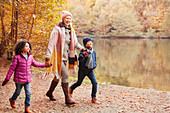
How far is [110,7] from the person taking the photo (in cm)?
6319

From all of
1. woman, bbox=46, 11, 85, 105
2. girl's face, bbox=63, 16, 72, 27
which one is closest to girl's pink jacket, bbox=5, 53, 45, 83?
woman, bbox=46, 11, 85, 105

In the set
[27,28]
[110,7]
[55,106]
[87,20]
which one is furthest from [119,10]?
[55,106]

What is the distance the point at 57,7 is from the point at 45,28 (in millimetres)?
1010

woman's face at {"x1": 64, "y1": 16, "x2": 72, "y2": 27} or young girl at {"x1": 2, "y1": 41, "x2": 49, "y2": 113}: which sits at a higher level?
woman's face at {"x1": 64, "y1": 16, "x2": 72, "y2": 27}

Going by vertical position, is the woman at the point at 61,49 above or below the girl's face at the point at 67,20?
below

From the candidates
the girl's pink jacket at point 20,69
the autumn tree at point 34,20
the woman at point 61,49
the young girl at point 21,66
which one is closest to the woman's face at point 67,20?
the woman at point 61,49

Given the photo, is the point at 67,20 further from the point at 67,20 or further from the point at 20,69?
the point at 20,69

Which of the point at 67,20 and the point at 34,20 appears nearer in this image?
the point at 67,20

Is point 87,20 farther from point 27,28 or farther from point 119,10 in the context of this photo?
point 27,28

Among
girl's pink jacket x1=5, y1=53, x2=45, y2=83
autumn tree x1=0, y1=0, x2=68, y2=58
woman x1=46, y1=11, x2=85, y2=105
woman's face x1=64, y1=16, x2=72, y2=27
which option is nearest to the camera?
girl's pink jacket x1=5, y1=53, x2=45, y2=83

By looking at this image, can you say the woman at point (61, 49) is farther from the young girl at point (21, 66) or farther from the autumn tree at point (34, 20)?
the autumn tree at point (34, 20)

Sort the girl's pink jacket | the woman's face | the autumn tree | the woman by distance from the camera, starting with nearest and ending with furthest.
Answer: the girl's pink jacket, the woman, the woman's face, the autumn tree

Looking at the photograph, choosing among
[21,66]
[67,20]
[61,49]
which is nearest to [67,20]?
[67,20]

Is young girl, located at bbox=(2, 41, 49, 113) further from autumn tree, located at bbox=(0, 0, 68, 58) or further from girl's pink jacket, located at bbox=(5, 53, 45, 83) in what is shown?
autumn tree, located at bbox=(0, 0, 68, 58)
